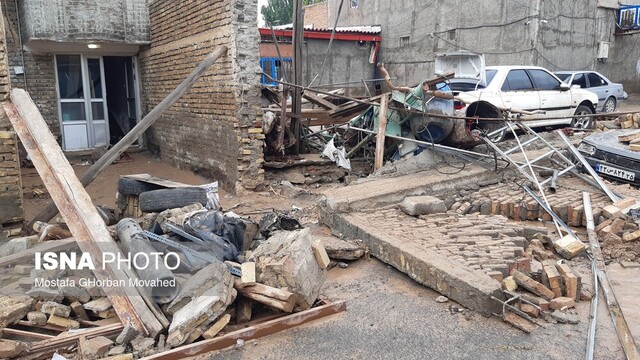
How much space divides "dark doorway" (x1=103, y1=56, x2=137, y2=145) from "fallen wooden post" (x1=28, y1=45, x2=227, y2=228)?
19.1ft

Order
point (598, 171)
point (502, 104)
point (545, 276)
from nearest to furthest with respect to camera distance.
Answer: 1. point (545, 276)
2. point (598, 171)
3. point (502, 104)

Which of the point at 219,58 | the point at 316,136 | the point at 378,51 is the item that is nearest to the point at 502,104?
the point at 316,136

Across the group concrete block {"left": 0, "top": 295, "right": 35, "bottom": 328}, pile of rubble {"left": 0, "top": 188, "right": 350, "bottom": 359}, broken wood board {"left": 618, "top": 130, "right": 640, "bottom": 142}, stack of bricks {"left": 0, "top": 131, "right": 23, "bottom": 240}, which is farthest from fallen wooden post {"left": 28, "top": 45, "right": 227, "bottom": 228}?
broken wood board {"left": 618, "top": 130, "right": 640, "bottom": 142}

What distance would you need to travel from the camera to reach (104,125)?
12.4m

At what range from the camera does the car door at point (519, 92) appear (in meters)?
9.90

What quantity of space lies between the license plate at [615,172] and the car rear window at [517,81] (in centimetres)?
343

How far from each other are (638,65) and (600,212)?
51.2 feet

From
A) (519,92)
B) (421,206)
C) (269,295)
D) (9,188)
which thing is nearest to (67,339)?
(269,295)

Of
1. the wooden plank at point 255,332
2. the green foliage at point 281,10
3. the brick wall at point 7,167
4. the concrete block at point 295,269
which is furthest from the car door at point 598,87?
the green foliage at point 281,10

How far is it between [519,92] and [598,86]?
591 cm

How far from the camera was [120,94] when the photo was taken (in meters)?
12.9

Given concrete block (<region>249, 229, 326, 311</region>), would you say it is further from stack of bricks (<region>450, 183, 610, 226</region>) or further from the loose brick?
stack of bricks (<region>450, 183, 610, 226</region>)

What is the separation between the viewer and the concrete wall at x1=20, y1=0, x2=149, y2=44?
982 cm

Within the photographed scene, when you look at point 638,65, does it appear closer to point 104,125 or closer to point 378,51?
point 378,51
